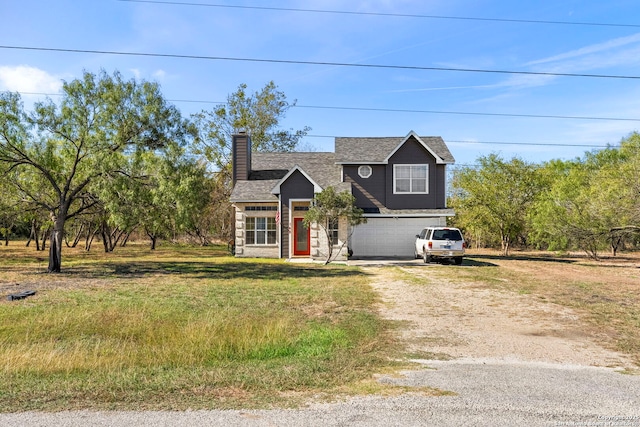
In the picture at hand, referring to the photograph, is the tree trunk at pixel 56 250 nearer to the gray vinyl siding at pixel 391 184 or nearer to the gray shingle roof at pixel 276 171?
the gray shingle roof at pixel 276 171

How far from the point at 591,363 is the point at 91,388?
6517 mm

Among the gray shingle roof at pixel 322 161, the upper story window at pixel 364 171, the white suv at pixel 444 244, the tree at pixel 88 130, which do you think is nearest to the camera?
the tree at pixel 88 130

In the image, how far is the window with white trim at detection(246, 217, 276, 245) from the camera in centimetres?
2614

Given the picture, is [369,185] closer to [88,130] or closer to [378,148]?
[378,148]

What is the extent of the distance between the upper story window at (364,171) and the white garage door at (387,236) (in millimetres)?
2523

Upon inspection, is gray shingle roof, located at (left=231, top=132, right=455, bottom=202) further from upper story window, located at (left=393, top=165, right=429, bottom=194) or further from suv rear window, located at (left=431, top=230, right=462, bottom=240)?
suv rear window, located at (left=431, top=230, right=462, bottom=240)

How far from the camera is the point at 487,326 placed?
360 inches

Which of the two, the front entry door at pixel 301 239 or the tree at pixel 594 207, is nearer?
the tree at pixel 594 207

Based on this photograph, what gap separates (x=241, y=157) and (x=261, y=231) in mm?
5020

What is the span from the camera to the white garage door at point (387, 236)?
2650cm

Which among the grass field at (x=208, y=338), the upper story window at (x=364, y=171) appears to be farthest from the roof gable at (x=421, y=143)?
the grass field at (x=208, y=338)

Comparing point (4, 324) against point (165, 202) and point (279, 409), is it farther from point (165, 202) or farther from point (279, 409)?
point (165, 202)

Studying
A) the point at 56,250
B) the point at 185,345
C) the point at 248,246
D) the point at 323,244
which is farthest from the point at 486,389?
the point at 248,246

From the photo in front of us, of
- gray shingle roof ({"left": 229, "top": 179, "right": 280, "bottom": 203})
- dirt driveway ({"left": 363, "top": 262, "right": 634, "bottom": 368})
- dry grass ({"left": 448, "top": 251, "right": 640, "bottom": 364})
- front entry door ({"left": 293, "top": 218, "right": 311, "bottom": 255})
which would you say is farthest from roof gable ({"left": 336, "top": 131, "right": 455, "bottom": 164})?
dirt driveway ({"left": 363, "top": 262, "right": 634, "bottom": 368})
